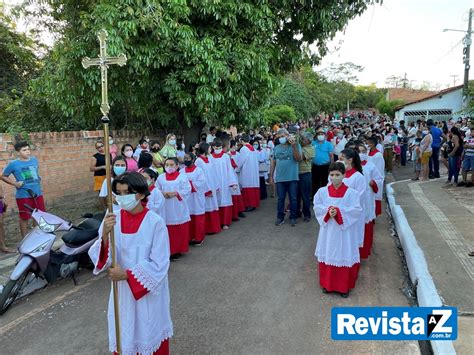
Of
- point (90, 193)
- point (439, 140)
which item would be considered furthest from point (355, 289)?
point (439, 140)

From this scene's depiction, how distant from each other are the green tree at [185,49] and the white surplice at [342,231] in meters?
4.85

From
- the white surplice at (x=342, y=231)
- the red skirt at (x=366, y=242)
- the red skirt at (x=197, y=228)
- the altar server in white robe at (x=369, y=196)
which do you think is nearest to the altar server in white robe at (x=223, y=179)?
the red skirt at (x=197, y=228)

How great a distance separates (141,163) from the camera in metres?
6.09

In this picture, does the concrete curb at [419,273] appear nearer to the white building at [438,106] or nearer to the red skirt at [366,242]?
the red skirt at [366,242]

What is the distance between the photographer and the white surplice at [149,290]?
2859 mm

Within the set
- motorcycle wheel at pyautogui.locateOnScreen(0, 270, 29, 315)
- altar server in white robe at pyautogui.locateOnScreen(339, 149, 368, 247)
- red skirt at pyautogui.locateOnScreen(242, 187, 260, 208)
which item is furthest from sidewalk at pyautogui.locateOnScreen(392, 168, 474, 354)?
motorcycle wheel at pyautogui.locateOnScreen(0, 270, 29, 315)

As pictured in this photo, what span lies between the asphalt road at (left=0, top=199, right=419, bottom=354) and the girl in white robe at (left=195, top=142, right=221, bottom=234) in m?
0.92

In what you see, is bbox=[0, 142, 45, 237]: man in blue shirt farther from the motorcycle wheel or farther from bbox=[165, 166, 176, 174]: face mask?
bbox=[165, 166, 176, 174]: face mask

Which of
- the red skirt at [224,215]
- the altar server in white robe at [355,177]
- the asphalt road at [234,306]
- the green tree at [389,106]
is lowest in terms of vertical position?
the asphalt road at [234,306]

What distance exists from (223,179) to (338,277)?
3.68m

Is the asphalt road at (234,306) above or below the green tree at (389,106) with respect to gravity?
below

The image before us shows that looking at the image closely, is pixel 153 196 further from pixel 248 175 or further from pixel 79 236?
pixel 248 175

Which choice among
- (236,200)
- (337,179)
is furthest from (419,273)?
(236,200)

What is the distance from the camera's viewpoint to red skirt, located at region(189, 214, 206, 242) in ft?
22.1
